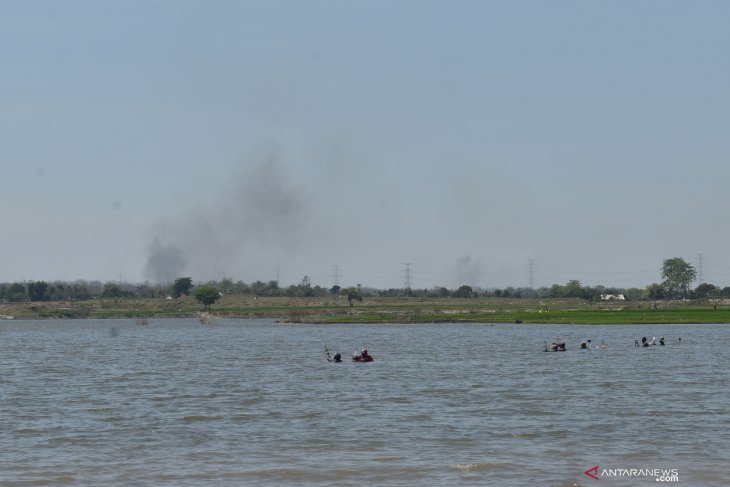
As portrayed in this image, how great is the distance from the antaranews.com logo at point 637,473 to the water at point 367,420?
0.42m

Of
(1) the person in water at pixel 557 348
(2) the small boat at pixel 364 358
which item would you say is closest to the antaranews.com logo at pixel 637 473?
(2) the small boat at pixel 364 358

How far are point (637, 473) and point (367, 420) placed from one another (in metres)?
16.4

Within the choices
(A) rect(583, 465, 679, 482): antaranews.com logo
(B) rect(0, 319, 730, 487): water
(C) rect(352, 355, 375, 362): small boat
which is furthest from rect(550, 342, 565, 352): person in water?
(A) rect(583, 465, 679, 482): antaranews.com logo

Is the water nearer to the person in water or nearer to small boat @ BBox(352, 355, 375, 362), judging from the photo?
small boat @ BBox(352, 355, 375, 362)

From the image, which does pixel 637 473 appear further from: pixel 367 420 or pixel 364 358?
pixel 364 358

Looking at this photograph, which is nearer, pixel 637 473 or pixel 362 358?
pixel 637 473

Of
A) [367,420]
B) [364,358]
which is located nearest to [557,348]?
[364,358]

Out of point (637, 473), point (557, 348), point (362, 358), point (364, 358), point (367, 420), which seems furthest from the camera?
point (557, 348)

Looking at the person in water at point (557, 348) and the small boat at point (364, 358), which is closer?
the small boat at point (364, 358)

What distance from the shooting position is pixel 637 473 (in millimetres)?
31969

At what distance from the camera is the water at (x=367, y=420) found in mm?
33000

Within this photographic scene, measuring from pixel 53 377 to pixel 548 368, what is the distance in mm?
39909

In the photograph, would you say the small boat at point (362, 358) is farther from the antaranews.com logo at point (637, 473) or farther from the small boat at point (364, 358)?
the antaranews.com logo at point (637, 473)

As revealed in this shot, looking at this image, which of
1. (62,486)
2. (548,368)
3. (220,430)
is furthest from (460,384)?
(62,486)
